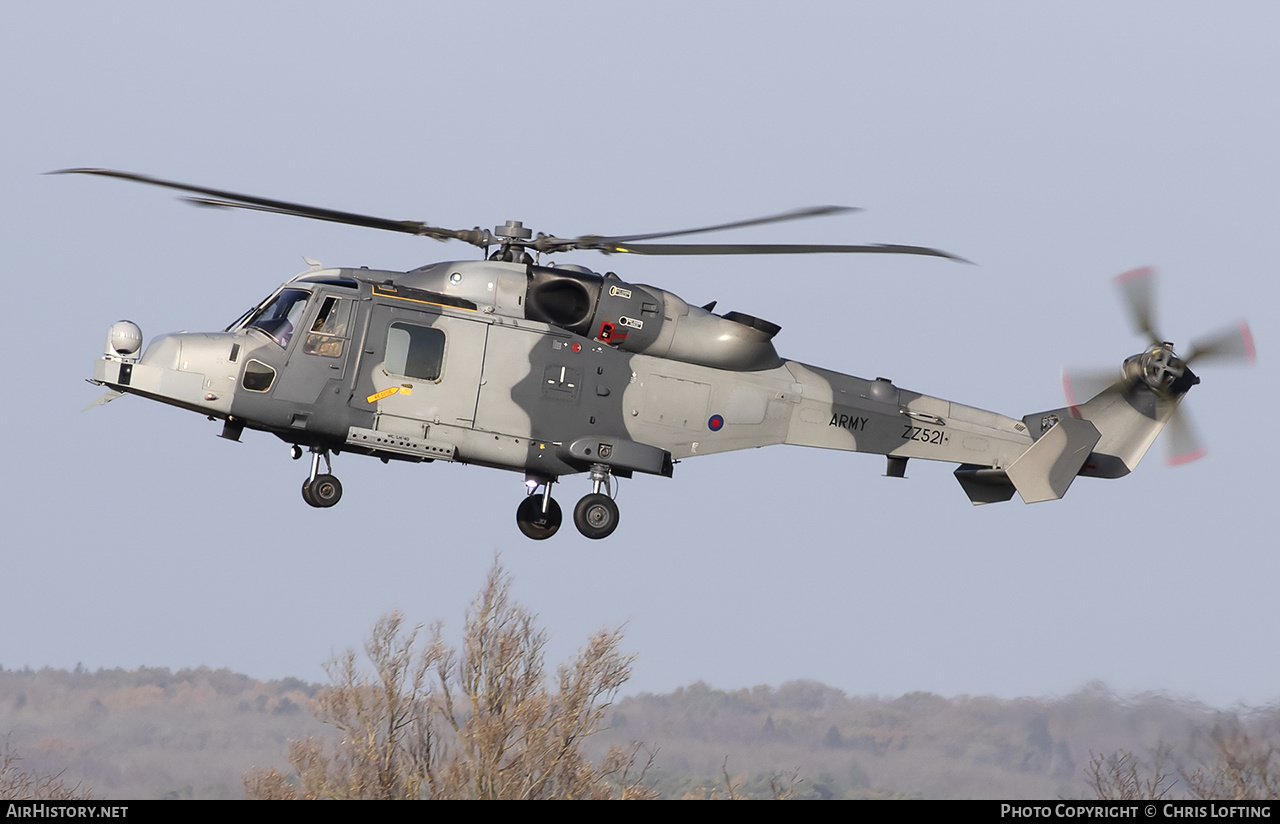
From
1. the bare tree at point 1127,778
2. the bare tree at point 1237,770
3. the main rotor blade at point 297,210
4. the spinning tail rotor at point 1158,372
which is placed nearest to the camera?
the main rotor blade at point 297,210

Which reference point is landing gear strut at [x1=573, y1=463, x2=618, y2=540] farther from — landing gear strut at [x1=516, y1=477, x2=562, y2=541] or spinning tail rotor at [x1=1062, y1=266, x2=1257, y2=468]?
spinning tail rotor at [x1=1062, y1=266, x2=1257, y2=468]

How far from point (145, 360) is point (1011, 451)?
382 inches

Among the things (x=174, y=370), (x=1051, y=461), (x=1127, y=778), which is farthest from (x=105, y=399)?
(x=1127, y=778)

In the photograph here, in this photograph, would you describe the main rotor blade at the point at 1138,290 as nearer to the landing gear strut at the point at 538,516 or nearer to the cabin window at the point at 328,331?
the landing gear strut at the point at 538,516

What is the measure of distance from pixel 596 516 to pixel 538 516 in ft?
3.06

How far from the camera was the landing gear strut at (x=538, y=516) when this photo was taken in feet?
60.6

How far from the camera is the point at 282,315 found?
17141 mm

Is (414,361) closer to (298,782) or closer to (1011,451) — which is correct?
(1011,451)

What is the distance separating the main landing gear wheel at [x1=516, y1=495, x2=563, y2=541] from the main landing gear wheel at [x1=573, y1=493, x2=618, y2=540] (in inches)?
24.3

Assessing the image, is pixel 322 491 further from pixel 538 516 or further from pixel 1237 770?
pixel 1237 770

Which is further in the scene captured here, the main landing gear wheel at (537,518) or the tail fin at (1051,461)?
the tail fin at (1051,461)

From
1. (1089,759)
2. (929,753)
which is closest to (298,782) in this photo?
(929,753)

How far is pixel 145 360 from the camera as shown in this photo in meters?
16.7

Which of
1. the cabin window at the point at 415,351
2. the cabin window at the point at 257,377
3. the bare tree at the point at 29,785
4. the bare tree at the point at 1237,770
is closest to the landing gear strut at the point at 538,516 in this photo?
the cabin window at the point at 415,351
